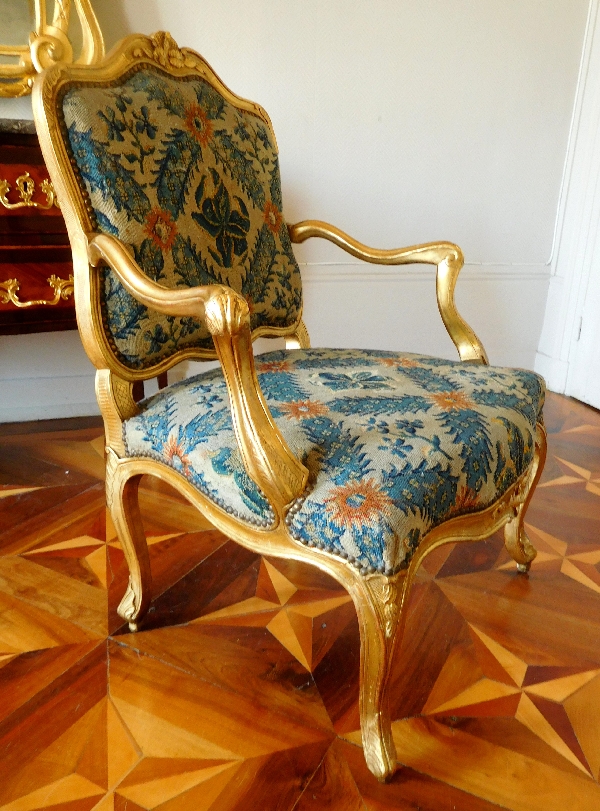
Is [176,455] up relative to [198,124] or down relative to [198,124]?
down

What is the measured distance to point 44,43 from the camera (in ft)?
4.93

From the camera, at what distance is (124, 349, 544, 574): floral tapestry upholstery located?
2.16 feet

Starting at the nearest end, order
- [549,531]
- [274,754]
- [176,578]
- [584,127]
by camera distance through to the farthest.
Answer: [274,754]
[176,578]
[549,531]
[584,127]

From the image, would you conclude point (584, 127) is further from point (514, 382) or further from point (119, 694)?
point (119, 694)

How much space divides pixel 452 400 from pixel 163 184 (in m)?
0.51

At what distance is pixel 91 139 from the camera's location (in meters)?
0.82

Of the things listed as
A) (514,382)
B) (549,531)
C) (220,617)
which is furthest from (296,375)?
(549,531)

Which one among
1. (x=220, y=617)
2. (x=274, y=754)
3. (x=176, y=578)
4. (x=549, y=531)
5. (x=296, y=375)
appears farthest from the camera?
(x=549, y=531)

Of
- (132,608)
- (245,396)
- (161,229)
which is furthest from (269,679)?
(161,229)

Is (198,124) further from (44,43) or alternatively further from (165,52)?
(44,43)

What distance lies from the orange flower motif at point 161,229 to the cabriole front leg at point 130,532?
1.00 ft

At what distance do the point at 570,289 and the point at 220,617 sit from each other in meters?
1.70

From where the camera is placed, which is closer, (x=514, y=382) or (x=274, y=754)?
(x=274, y=754)

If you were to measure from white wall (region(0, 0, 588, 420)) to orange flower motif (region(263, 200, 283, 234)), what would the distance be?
784 millimetres
